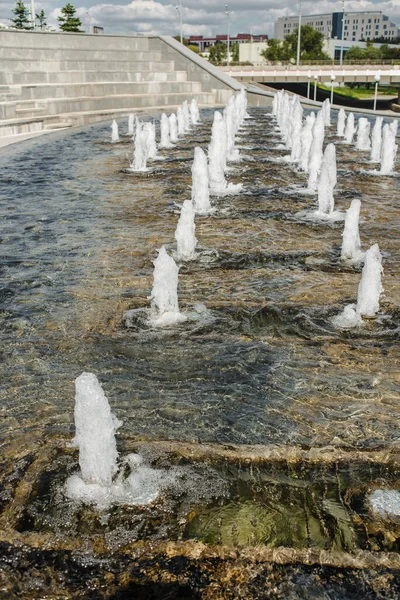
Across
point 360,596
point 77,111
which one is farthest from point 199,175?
point 77,111

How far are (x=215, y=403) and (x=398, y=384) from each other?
1611 mm

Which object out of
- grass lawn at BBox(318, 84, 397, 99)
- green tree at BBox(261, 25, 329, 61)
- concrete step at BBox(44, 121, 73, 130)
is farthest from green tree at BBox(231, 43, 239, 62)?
concrete step at BBox(44, 121, 73, 130)

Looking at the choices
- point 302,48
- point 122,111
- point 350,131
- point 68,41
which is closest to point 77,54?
point 68,41

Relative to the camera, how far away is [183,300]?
7305mm

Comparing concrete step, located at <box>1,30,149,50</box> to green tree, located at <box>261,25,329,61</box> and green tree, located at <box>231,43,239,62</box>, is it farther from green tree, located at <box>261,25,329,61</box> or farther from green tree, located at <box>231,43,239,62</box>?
green tree, located at <box>231,43,239,62</box>

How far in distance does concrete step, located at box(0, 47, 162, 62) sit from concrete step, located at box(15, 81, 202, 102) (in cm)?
297

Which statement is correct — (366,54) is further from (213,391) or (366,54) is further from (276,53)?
(213,391)

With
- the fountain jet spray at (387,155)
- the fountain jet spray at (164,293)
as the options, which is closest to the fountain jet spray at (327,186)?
the fountain jet spray at (387,155)

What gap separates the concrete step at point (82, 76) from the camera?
2584 cm

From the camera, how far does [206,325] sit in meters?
6.63

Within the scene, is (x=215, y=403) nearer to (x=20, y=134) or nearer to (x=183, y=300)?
(x=183, y=300)

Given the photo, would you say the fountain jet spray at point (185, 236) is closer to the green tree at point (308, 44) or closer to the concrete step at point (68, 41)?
the concrete step at point (68, 41)

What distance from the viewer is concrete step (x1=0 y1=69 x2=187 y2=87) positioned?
25.8 meters

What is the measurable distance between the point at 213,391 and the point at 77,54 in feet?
98.7
